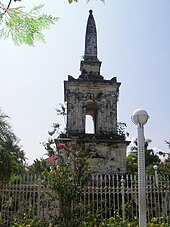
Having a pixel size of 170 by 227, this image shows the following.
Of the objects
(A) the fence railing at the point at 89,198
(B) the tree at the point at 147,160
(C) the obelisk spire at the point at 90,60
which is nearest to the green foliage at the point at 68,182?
(A) the fence railing at the point at 89,198

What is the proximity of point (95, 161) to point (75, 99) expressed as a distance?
9.67ft

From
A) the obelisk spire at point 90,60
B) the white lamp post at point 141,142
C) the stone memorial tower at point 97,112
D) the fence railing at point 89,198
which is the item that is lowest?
the fence railing at point 89,198

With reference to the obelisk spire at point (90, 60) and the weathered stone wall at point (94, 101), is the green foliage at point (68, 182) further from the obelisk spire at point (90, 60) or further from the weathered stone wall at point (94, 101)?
the obelisk spire at point (90, 60)

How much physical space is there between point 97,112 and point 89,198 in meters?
5.21

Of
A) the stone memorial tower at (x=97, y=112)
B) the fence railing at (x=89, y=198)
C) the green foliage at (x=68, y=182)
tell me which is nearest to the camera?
the green foliage at (x=68, y=182)

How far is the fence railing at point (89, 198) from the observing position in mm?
9383

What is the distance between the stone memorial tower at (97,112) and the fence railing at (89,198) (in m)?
2.68

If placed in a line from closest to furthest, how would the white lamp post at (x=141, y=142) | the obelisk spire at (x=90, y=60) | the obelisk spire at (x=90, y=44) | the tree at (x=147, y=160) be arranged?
1. the white lamp post at (x=141, y=142)
2. the obelisk spire at (x=90, y=60)
3. the obelisk spire at (x=90, y=44)
4. the tree at (x=147, y=160)

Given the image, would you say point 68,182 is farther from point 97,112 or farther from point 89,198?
point 97,112

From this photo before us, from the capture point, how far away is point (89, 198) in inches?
368

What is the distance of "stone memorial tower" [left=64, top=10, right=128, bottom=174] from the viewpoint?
496 inches

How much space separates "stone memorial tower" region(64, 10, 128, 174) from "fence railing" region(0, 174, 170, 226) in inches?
105

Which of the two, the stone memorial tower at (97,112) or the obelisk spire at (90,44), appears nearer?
the stone memorial tower at (97,112)

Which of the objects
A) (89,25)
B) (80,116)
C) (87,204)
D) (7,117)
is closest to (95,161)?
(80,116)
